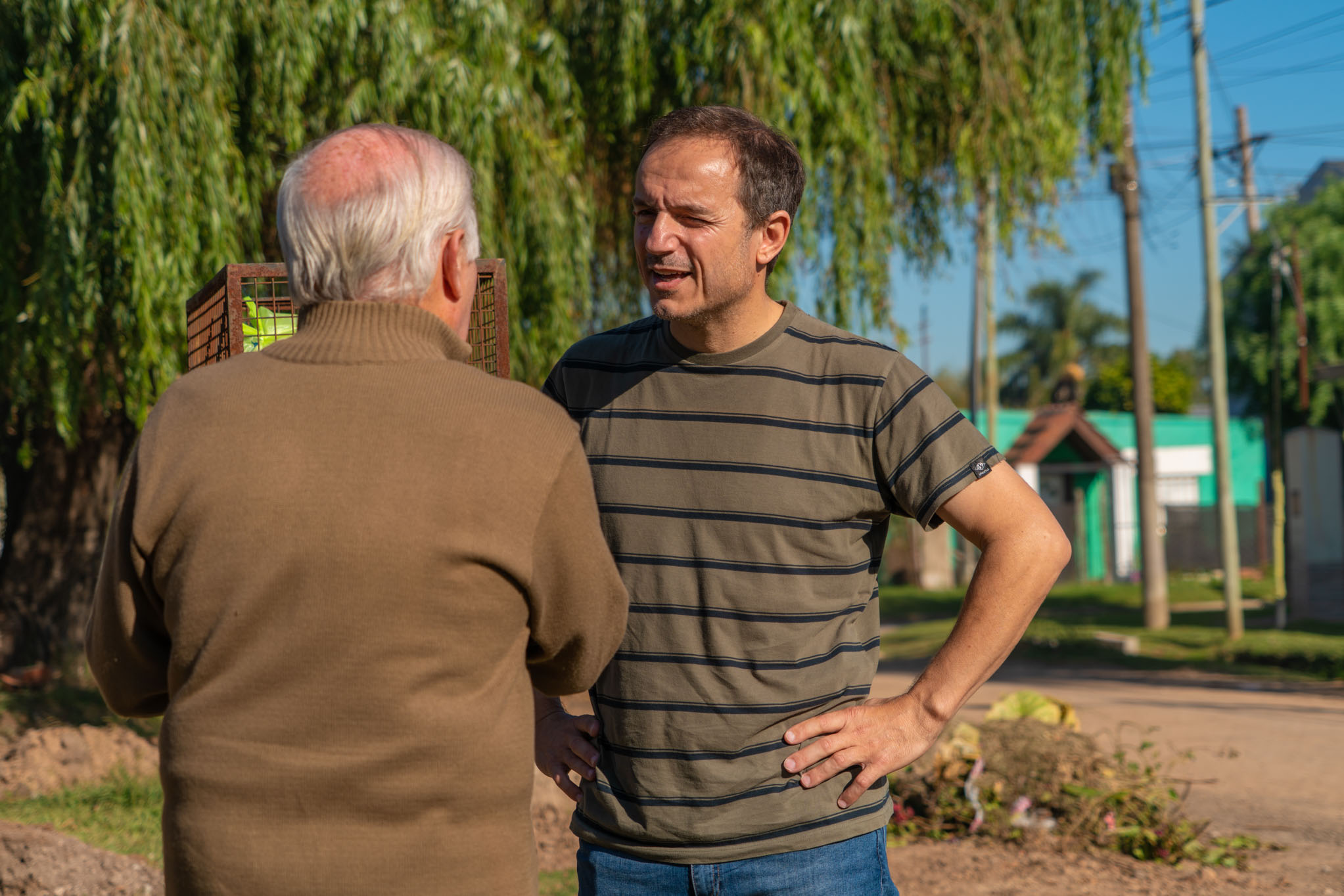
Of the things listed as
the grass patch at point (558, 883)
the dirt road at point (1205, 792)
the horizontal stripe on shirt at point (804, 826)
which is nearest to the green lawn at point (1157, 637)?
A: the dirt road at point (1205, 792)

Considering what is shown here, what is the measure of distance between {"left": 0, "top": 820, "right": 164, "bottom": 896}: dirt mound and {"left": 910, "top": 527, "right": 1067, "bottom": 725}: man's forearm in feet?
10.7

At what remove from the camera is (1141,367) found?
16.8m

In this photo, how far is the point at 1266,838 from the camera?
5723 millimetres

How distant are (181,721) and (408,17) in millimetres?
5009

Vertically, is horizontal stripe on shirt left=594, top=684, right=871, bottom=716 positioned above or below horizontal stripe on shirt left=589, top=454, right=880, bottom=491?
below

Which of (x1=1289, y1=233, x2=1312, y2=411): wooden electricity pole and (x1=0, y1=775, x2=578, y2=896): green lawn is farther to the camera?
(x1=1289, y1=233, x2=1312, y2=411): wooden electricity pole

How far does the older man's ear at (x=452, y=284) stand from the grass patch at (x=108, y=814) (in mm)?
4014

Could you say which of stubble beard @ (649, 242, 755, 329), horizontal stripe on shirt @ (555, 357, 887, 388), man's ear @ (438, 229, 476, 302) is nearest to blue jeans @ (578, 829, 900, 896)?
horizontal stripe on shirt @ (555, 357, 887, 388)

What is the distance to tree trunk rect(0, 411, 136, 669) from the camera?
787 cm

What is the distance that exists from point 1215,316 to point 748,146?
49.7 feet

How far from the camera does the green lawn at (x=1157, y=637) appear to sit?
13.0 meters

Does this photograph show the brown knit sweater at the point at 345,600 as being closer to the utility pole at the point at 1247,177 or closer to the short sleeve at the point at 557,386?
the short sleeve at the point at 557,386

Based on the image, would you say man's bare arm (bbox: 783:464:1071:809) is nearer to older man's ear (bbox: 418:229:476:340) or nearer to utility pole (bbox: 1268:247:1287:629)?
older man's ear (bbox: 418:229:476:340)

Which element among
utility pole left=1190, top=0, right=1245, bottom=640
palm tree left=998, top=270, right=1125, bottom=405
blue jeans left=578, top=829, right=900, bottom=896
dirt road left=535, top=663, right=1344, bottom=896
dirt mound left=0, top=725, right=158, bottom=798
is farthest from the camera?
palm tree left=998, top=270, right=1125, bottom=405
